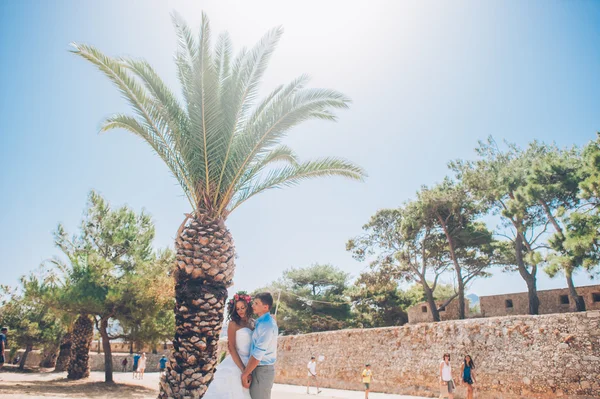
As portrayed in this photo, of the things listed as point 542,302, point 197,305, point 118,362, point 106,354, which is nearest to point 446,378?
point 197,305

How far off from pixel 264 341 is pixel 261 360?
24cm

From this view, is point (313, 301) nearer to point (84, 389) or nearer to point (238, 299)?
point (84, 389)

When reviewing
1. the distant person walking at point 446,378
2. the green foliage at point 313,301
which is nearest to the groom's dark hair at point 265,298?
the distant person walking at point 446,378

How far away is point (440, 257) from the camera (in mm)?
24859

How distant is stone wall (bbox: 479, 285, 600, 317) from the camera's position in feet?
59.1

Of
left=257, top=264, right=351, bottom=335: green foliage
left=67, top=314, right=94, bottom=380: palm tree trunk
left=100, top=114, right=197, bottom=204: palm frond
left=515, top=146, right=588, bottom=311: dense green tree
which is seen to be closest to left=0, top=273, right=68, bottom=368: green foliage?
left=67, top=314, right=94, bottom=380: palm tree trunk

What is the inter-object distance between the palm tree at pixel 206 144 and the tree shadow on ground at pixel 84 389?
24.7 feet

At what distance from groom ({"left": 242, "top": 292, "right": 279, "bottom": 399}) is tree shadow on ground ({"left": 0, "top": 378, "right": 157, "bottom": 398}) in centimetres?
1222

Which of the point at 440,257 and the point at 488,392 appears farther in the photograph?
the point at 440,257

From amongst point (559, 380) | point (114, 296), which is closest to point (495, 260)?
point (559, 380)

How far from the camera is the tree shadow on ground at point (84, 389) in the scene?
1294 centimetres

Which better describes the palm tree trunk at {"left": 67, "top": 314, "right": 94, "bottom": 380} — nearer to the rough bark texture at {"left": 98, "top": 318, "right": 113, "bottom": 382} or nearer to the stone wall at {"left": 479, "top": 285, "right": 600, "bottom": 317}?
the rough bark texture at {"left": 98, "top": 318, "right": 113, "bottom": 382}

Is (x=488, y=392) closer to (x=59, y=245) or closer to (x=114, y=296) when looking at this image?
(x=114, y=296)

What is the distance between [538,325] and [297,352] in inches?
499
